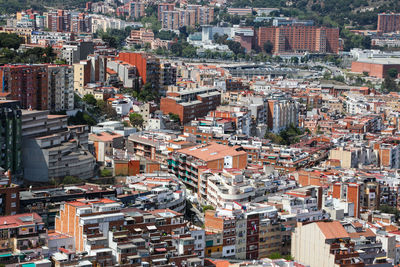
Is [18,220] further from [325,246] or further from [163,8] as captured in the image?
[163,8]

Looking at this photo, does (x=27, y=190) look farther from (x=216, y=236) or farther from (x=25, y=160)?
(x=216, y=236)

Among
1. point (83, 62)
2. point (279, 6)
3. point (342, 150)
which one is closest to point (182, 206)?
point (342, 150)

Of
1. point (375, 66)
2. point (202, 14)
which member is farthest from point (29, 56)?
point (202, 14)

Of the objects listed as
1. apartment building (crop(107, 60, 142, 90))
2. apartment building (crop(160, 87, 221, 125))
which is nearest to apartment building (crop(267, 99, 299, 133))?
apartment building (crop(160, 87, 221, 125))

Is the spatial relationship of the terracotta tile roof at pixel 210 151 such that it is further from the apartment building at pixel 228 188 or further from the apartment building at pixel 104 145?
the apartment building at pixel 228 188

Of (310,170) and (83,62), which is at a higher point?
(83,62)
